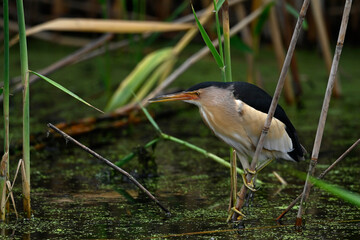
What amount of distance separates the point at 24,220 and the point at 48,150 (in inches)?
47.1

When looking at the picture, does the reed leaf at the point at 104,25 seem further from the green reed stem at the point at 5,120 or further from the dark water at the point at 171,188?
the green reed stem at the point at 5,120

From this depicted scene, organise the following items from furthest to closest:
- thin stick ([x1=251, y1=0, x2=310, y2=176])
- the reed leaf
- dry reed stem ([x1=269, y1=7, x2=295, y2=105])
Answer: dry reed stem ([x1=269, y1=7, x2=295, y2=105]), the reed leaf, thin stick ([x1=251, y1=0, x2=310, y2=176])

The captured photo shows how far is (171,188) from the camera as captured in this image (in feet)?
8.48

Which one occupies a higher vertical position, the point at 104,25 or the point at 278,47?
the point at 104,25

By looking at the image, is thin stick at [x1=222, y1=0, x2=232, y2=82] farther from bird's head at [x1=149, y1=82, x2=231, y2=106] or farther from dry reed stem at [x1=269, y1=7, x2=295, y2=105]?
dry reed stem at [x1=269, y1=7, x2=295, y2=105]

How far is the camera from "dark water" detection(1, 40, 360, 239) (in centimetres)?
197

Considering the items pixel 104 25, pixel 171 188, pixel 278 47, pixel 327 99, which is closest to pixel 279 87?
pixel 327 99

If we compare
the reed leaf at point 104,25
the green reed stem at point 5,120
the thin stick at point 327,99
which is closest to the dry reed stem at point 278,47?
the reed leaf at point 104,25

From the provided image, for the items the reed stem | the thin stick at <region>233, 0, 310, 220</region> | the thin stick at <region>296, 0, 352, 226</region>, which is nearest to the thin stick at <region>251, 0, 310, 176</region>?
the thin stick at <region>233, 0, 310, 220</region>

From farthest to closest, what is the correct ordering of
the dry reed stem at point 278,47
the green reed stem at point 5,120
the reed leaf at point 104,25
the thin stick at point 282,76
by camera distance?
1. the dry reed stem at point 278,47
2. the reed leaf at point 104,25
3. the green reed stem at point 5,120
4. the thin stick at point 282,76

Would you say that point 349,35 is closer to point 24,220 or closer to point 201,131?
point 201,131

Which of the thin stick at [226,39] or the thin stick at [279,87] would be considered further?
the thin stick at [226,39]

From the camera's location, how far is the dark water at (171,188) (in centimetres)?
197

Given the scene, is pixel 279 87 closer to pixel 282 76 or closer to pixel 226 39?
pixel 282 76
